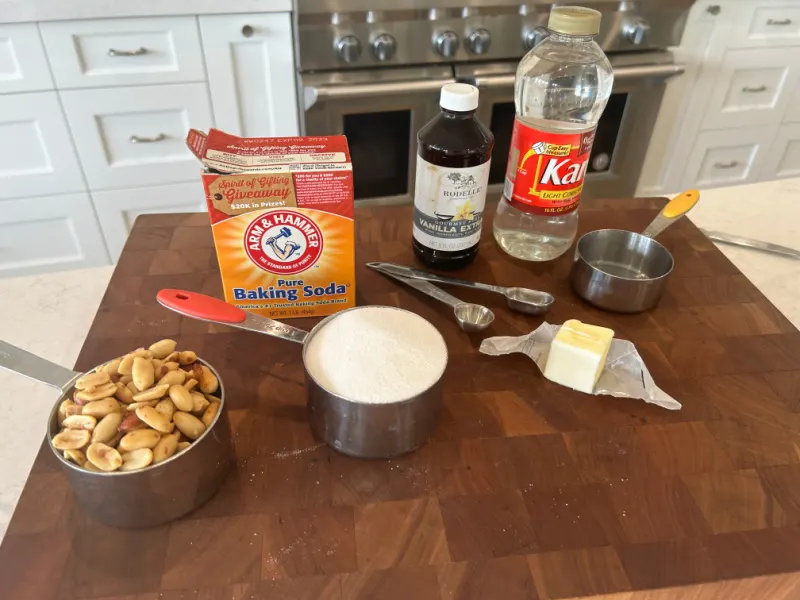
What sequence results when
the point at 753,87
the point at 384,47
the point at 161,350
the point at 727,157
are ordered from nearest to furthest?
the point at 161,350, the point at 384,47, the point at 753,87, the point at 727,157

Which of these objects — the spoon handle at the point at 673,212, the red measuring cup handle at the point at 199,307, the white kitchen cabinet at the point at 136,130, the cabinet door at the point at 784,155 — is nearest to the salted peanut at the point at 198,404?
the red measuring cup handle at the point at 199,307

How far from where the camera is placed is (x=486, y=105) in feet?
4.97

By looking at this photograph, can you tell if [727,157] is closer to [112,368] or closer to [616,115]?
[616,115]

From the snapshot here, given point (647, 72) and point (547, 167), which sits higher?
point (547, 167)

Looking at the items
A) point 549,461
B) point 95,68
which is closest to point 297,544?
point 549,461

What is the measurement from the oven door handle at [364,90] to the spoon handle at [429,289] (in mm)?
790

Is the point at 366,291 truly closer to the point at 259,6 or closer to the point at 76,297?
the point at 76,297

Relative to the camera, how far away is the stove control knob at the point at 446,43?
1.42 meters

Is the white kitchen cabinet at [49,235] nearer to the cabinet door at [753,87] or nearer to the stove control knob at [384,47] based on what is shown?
the stove control knob at [384,47]

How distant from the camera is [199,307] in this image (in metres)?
0.58

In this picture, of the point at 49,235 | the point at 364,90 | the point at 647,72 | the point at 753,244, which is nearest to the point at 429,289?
the point at 753,244

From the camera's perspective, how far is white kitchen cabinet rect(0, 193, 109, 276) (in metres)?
1.50

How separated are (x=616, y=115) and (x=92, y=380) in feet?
5.20

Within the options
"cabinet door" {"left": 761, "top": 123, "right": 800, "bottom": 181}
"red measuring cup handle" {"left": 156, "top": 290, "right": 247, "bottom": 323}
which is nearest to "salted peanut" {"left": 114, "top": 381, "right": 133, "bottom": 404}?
"red measuring cup handle" {"left": 156, "top": 290, "right": 247, "bottom": 323}
